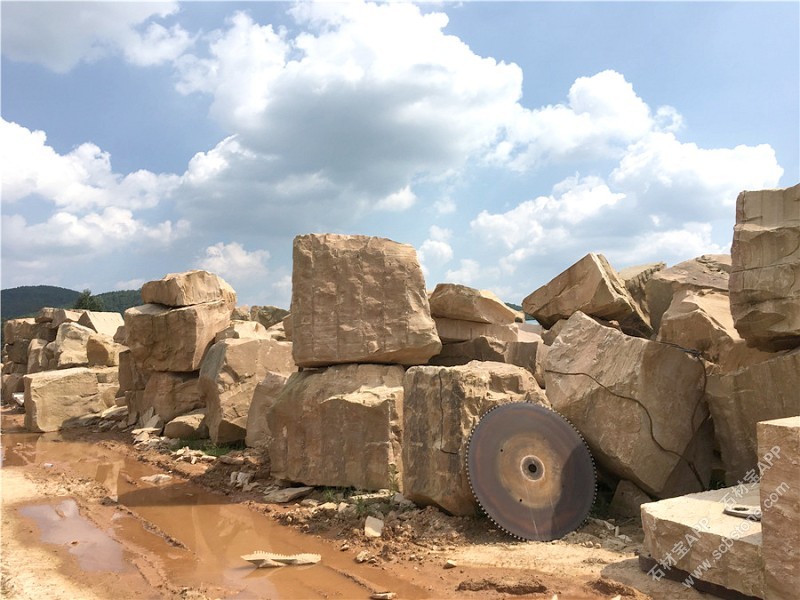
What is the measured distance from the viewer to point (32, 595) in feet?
14.1

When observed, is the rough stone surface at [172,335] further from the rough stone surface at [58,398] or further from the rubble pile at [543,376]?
the rough stone surface at [58,398]

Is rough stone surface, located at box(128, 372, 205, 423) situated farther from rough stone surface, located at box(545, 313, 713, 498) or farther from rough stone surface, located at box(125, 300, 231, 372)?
rough stone surface, located at box(545, 313, 713, 498)

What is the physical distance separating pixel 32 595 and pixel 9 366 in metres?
19.6

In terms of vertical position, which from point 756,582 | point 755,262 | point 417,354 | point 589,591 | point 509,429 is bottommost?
point 589,591

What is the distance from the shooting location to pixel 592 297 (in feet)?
27.7

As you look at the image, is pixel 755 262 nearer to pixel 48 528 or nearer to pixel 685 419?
pixel 685 419

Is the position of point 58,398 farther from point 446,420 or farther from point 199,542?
point 446,420

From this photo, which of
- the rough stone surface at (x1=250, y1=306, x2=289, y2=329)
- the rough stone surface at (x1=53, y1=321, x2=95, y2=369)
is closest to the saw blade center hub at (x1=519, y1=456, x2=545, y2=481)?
the rough stone surface at (x1=250, y1=306, x2=289, y2=329)

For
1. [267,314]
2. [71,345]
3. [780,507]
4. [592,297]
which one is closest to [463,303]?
[592,297]

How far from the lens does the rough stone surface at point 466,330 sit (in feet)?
27.9

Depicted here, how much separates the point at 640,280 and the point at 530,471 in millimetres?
5494

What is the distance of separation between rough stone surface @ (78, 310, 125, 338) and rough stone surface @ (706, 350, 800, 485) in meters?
16.2

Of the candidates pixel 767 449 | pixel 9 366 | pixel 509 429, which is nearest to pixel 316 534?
pixel 509 429

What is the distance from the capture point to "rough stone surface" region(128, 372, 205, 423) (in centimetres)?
1134
